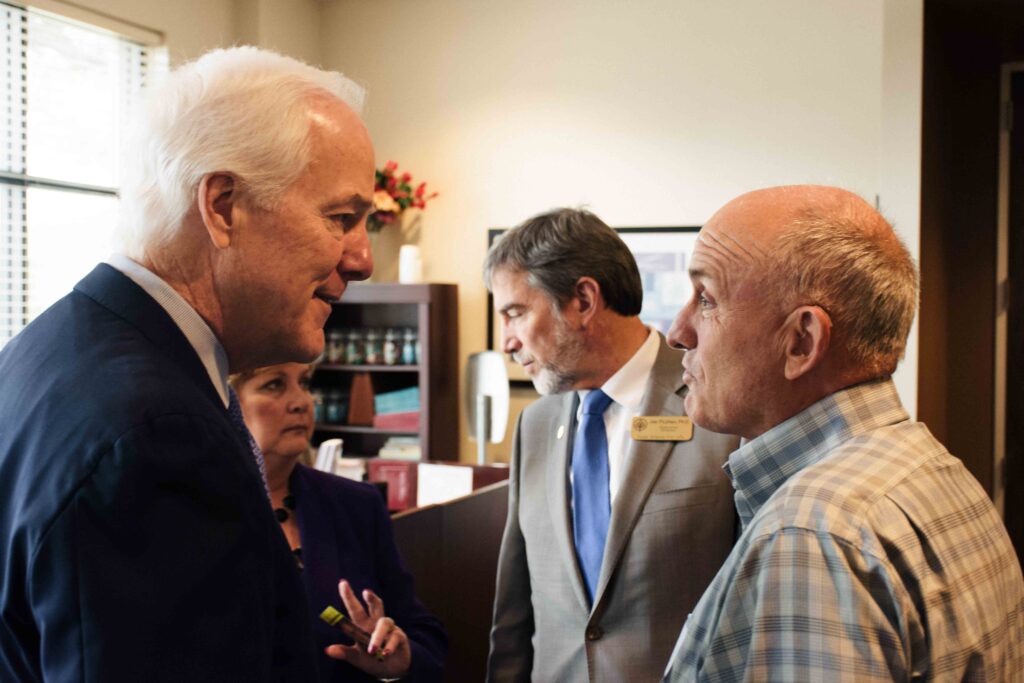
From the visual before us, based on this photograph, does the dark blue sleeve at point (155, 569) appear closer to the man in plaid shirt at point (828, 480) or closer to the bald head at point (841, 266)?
the man in plaid shirt at point (828, 480)

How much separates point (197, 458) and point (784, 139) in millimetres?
5197

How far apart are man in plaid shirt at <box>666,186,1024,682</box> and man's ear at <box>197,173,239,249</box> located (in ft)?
1.79

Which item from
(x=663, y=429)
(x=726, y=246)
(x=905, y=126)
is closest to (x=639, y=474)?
(x=663, y=429)

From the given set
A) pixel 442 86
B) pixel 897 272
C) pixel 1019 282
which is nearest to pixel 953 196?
pixel 1019 282

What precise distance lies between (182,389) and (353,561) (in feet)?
3.17

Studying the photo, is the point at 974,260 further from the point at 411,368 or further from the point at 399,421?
the point at 399,421

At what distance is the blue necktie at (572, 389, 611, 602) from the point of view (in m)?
1.80

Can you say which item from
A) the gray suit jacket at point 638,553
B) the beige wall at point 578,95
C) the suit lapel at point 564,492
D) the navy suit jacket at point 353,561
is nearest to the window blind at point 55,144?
the beige wall at point 578,95

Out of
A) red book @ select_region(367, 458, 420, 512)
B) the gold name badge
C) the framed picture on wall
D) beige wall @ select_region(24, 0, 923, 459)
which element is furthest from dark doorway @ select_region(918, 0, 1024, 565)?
the gold name badge

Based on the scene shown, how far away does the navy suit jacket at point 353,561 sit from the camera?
172 cm

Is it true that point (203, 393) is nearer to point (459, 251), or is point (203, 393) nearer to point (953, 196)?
point (953, 196)

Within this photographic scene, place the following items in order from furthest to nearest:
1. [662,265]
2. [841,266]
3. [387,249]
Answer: [387,249]
[662,265]
[841,266]

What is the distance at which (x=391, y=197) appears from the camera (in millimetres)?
6238

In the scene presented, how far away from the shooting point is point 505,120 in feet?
20.6
